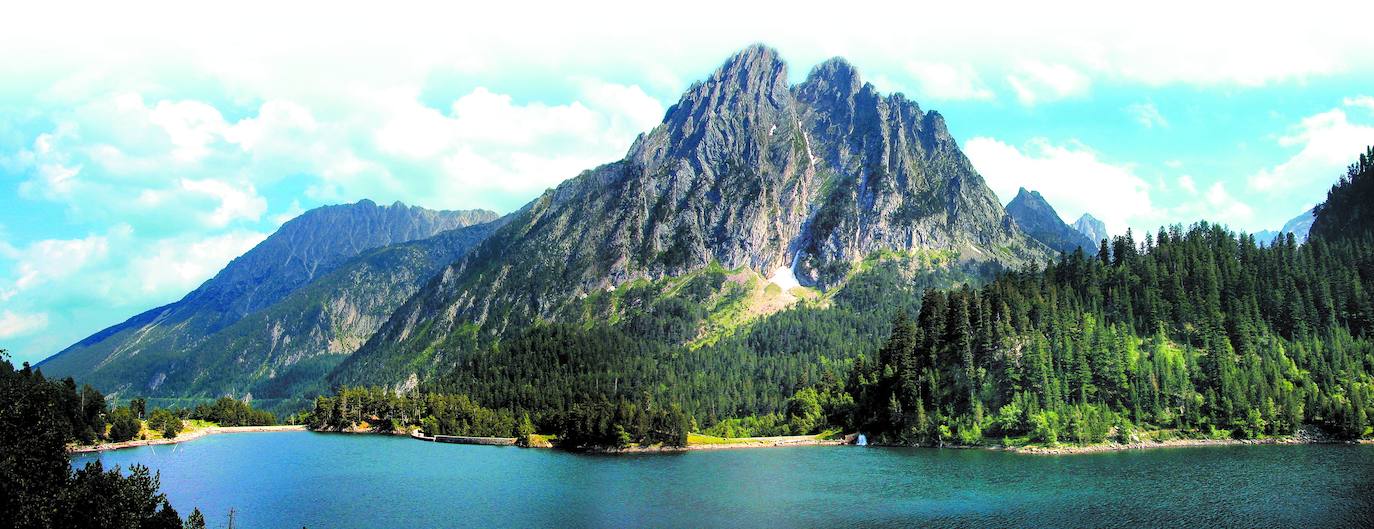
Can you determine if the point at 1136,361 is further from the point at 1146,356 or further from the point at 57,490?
the point at 57,490

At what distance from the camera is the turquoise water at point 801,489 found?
9250 cm

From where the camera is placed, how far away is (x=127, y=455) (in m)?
166

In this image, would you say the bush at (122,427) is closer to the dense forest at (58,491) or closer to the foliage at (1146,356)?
the dense forest at (58,491)

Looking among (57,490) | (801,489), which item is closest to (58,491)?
(57,490)

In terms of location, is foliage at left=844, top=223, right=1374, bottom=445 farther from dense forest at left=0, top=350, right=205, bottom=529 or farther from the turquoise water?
dense forest at left=0, top=350, right=205, bottom=529

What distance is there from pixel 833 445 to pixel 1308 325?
101 metres

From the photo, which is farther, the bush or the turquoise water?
the bush

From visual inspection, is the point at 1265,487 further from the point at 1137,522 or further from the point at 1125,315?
the point at 1125,315

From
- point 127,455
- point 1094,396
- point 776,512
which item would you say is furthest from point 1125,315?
point 127,455

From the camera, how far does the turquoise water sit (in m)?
92.5

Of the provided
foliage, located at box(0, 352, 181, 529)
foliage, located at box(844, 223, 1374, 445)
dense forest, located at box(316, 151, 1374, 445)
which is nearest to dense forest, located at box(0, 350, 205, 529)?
foliage, located at box(0, 352, 181, 529)

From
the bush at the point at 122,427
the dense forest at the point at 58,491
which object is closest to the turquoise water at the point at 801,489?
the dense forest at the point at 58,491

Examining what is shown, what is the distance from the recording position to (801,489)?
114938mm

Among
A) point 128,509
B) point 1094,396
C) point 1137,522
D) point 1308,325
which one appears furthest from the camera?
point 1308,325
